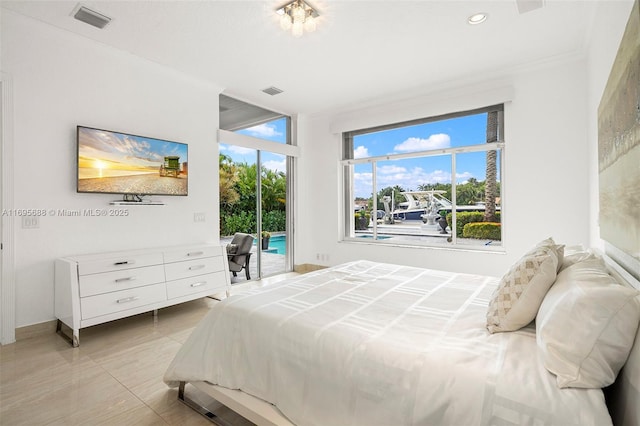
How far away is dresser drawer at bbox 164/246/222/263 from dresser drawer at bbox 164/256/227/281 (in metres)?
0.04

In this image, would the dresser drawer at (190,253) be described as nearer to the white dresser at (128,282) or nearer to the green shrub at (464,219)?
the white dresser at (128,282)

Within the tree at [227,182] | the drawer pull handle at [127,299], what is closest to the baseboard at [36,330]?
the drawer pull handle at [127,299]

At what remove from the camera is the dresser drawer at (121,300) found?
9.14ft

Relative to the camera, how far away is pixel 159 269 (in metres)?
3.30

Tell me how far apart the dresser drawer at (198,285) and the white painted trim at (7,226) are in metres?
1.22

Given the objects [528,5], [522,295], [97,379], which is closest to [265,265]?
[97,379]

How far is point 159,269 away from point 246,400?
219 centimetres

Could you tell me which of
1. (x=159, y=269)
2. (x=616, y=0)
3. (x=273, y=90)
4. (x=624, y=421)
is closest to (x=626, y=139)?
(x=624, y=421)

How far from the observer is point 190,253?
11.7 feet

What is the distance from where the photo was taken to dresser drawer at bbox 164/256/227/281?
340cm

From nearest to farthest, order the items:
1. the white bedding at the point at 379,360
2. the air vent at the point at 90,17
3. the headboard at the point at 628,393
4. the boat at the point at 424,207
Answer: the headboard at the point at 628,393, the white bedding at the point at 379,360, the air vent at the point at 90,17, the boat at the point at 424,207

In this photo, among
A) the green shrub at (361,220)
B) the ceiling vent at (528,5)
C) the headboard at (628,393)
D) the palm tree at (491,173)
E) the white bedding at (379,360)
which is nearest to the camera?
the headboard at (628,393)

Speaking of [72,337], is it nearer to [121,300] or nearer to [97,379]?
[121,300]

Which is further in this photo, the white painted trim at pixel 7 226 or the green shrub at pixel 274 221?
the green shrub at pixel 274 221
